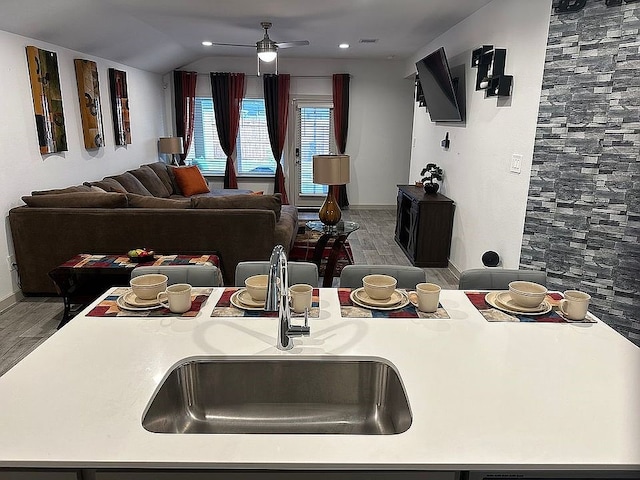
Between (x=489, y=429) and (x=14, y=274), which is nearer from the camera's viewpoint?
(x=489, y=429)

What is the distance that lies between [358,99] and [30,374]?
731cm

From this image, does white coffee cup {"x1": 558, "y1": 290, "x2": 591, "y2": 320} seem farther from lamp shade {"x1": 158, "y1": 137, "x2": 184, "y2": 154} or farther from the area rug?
lamp shade {"x1": 158, "y1": 137, "x2": 184, "y2": 154}

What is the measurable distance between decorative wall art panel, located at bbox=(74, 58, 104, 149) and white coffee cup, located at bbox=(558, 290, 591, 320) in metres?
4.93

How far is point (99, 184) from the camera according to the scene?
15.9 ft

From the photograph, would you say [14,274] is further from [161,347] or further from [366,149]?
[366,149]

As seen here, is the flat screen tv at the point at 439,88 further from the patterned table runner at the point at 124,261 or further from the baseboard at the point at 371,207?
the baseboard at the point at 371,207

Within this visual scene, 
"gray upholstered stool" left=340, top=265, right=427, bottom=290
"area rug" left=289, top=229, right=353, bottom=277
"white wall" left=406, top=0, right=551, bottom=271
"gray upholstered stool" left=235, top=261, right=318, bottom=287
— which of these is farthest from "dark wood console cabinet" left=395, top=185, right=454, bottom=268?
"gray upholstered stool" left=235, top=261, right=318, bottom=287

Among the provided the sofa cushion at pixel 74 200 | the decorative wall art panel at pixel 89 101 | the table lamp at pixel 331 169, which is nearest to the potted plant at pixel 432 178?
the table lamp at pixel 331 169

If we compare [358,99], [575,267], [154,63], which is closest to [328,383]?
[575,267]

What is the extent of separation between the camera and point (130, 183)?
557cm

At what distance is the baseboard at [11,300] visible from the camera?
369 centimetres

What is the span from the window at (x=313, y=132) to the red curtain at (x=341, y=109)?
14cm

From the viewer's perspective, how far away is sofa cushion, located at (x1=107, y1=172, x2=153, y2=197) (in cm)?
543

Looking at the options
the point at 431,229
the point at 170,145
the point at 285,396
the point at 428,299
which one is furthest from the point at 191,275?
the point at 170,145
